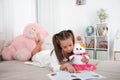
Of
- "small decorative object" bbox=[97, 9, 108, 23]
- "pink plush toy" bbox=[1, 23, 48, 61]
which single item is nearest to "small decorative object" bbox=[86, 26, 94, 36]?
"small decorative object" bbox=[97, 9, 108, 23]

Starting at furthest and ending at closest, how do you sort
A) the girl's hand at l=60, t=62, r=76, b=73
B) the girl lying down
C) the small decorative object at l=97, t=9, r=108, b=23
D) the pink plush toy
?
1. the small decorative object at l=97, t=9, r=108, b=23
2. the pink plush toy
3. the girl lying down
4. the girl's hand at l=60, t=62, r=76, b=73

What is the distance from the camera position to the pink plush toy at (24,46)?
1.83 m

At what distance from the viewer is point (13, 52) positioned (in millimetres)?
1858

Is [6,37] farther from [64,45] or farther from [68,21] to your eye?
[68,21]

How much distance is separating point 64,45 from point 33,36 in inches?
27.6

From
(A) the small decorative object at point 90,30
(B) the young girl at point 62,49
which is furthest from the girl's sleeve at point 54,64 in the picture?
(A) the small decorative object at point 90,30

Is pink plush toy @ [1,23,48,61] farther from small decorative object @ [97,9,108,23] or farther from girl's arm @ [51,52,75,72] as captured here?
small decorative object @ [97,9,108,23]

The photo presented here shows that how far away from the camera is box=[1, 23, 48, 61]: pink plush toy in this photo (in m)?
1.83

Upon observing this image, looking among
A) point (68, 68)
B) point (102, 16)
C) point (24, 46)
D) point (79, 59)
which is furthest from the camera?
point (102, 16)

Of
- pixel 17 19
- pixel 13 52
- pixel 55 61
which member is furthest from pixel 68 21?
pixel 55 61

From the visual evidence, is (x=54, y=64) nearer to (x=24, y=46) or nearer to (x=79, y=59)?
(x=79, y=59)

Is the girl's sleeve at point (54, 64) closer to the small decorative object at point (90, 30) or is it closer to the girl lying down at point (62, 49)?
the girl lying down at point (62, 49)

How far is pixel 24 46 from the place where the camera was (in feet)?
6.25

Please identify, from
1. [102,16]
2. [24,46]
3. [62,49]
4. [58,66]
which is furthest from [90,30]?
[58,66]
